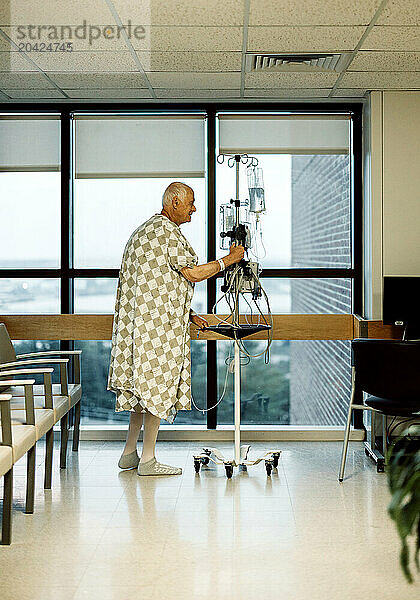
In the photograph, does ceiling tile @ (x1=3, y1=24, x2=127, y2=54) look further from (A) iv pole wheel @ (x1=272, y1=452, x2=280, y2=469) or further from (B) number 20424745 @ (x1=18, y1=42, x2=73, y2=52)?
(A) iv pole wheel @ (x1=272, y1=452, x2=280, y2=469)

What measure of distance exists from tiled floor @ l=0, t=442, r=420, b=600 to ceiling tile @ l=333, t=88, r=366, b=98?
2554 mm

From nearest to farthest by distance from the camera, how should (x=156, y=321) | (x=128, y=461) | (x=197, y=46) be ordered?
(x=197, y=46) → (x=156, y=321) → (x=128, y=461)

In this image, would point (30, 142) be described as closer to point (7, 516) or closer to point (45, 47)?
point (45, 47)

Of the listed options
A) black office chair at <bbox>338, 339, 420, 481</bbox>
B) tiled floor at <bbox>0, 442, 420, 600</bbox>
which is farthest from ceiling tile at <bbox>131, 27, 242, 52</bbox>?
tiled floor at <bbox>0, 442, 420, 600</bbox>

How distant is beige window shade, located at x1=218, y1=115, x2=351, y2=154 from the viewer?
5.69 metres

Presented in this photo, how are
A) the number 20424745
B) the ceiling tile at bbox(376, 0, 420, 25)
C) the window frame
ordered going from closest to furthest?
1. the ceiling tile at bbox(376, 0, 420, 25)
2. the number 20424745
3. the window frame

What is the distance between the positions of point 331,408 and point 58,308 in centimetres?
220

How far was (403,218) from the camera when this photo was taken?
5395mm

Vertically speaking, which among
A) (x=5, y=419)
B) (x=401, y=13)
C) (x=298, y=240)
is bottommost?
(x=5, y=419)

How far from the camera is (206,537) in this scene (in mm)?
3584

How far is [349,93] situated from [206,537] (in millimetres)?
3325

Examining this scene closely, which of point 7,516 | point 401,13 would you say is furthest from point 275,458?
point 401,13

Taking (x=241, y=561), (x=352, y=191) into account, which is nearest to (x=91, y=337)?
(x=352, y=191)

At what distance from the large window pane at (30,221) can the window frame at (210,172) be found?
0.25ft
